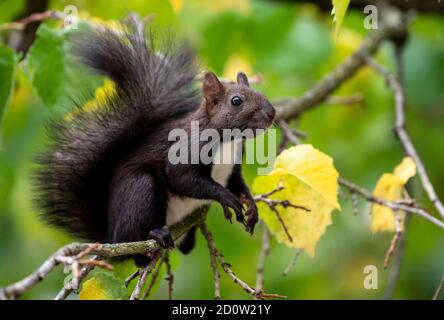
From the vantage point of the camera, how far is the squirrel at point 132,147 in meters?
3.55

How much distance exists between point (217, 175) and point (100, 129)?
0.54 metres

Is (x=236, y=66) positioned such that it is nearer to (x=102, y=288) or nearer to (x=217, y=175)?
(x=217, y=175)

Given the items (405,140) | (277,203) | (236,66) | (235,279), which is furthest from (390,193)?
(236,66)

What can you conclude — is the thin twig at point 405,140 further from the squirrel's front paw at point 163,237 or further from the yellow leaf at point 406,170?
the squirrel's front paw at point 163,237

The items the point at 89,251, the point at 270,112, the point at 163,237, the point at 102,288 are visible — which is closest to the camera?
the point at 89,251

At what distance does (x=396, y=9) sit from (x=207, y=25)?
46.1 inches

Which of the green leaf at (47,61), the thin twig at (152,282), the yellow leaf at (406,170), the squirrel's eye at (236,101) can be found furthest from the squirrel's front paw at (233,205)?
the green leaf at (47,61)


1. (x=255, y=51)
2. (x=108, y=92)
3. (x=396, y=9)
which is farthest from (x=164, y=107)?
(x=396, y=9)

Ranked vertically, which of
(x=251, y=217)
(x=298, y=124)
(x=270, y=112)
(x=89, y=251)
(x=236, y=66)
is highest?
(x=236, y=66)

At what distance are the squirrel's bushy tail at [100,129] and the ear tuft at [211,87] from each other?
24cm

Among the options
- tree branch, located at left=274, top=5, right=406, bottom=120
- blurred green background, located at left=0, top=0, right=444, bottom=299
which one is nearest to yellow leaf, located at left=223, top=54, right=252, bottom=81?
blurred green background, located at left=0, top=0, right=444, bottom=299

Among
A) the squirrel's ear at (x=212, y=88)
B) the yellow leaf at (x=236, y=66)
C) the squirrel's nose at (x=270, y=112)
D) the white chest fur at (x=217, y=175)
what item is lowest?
the white chest fur at (x=217, y=175)

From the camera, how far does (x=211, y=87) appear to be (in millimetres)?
3682

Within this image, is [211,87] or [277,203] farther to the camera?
[211,87]
